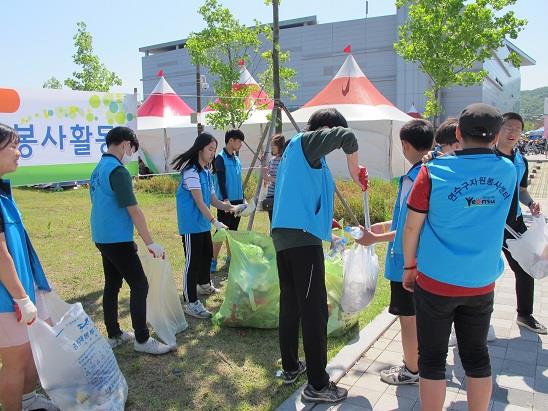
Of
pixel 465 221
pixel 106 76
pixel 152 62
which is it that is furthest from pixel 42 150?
pixel 152 62

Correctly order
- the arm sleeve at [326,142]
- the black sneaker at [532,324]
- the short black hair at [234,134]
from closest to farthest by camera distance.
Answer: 1. the arm sleeve at [326,142]
2. the black sneaker at [532,324]
3. the short black hair at [234,134]

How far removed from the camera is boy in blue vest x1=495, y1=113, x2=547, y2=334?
3762 millimetres

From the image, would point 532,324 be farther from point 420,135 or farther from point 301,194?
point 301,194

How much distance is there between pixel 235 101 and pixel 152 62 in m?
47.0

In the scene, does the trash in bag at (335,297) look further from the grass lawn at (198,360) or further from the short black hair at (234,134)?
the short black hair at (234,134)

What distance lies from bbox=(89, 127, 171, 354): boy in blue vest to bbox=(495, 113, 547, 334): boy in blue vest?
9.19 ft

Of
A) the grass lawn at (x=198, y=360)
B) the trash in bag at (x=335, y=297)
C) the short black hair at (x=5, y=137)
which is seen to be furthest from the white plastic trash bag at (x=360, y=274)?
the short black hair at (x=5, y=137)

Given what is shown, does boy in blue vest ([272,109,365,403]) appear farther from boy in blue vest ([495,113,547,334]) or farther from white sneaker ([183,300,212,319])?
boy in blue vest ([495,113,547,334])

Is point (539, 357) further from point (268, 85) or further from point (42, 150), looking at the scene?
point (268, 85)

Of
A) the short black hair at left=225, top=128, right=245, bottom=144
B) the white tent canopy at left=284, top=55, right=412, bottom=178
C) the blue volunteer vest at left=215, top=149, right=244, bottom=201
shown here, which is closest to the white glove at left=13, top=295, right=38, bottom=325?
the blue volunteer vest at left=215, top=149, right=244, bottom=201

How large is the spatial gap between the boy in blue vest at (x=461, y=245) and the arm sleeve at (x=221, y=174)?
3695mm

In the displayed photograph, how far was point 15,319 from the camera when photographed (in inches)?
91.7

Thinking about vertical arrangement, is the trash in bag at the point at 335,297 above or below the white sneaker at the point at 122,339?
above

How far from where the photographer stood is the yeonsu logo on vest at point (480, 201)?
6.79 feet
